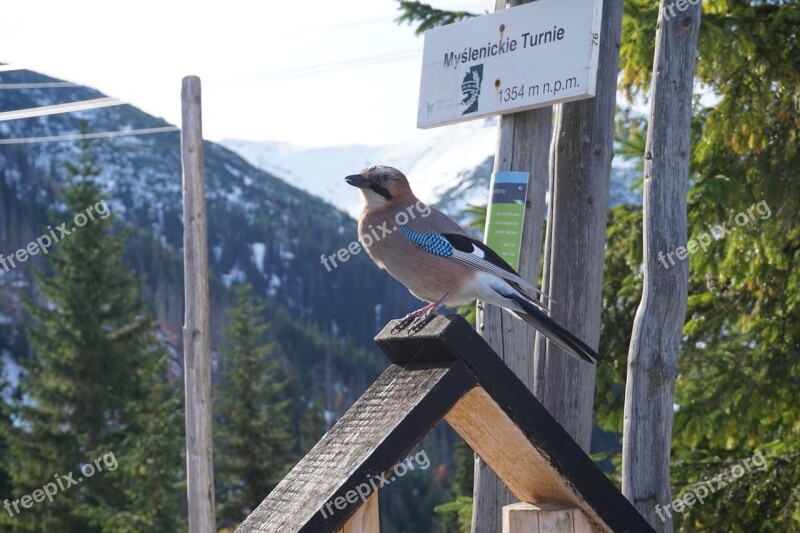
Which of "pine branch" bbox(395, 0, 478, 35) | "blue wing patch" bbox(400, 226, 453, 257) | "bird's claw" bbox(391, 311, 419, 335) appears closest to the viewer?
"bird's claw" bbox(391, 311, 419, 335)

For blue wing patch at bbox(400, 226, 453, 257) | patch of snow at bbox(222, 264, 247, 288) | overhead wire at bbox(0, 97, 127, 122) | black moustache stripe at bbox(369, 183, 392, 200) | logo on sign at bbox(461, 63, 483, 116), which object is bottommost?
patch of snow at bbox(222, 264, 247, 288)

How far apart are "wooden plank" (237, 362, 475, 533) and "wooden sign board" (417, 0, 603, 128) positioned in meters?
2.42

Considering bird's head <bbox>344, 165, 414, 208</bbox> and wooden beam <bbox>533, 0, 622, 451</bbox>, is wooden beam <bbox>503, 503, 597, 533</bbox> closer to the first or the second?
bird's head <bbox>344, 165, 414, 208</bbox>

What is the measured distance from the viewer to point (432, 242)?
356 centimetres

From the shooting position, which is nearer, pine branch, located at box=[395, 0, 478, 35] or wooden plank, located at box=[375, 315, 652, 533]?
wooden plank, located at box=[375, 315, 652, 533]

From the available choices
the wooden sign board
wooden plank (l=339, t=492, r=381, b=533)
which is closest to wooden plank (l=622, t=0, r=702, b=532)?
the wooden sign board

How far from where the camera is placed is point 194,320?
363 inches

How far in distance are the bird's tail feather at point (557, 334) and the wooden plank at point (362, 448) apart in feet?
1.89

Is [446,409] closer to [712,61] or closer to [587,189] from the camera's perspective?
[587,189]

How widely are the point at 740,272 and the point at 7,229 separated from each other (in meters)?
74.9

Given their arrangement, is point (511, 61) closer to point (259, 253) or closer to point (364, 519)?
point (364, 519)

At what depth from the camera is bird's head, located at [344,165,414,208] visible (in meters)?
3.63

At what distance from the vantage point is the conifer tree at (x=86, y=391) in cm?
2262

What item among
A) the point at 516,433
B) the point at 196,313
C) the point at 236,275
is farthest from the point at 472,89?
the point at 236,275
